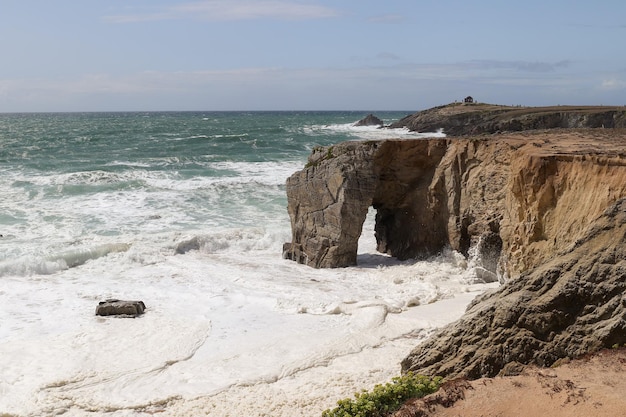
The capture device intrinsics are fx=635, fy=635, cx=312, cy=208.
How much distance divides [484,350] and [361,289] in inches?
296

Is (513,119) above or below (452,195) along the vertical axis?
above

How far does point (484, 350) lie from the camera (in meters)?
8.95

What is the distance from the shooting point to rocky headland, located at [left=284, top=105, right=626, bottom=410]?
871cm

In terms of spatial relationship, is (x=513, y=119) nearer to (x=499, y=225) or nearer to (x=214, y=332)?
(x=499, y=225)

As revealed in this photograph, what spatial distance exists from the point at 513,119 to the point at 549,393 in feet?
159

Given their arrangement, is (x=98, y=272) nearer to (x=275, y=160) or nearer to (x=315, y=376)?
(x=315, y=376)

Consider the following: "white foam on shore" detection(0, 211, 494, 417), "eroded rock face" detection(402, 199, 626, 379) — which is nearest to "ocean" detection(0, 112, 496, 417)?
"white foam on shore" detection(0, 211, 494, 417)

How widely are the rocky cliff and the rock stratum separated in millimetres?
30927

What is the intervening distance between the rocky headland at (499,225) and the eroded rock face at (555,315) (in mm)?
15

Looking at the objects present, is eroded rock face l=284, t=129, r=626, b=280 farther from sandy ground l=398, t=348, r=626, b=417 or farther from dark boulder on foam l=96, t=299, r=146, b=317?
dark boulder on foam l=96, t=299, r=146, b=317

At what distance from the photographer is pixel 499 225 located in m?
16.3

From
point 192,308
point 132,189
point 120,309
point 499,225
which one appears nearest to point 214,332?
point 192,308

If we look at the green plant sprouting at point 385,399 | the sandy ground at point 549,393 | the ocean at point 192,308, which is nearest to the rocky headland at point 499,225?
the sandy ground at point 549,393

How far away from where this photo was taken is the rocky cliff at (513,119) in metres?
47.3
